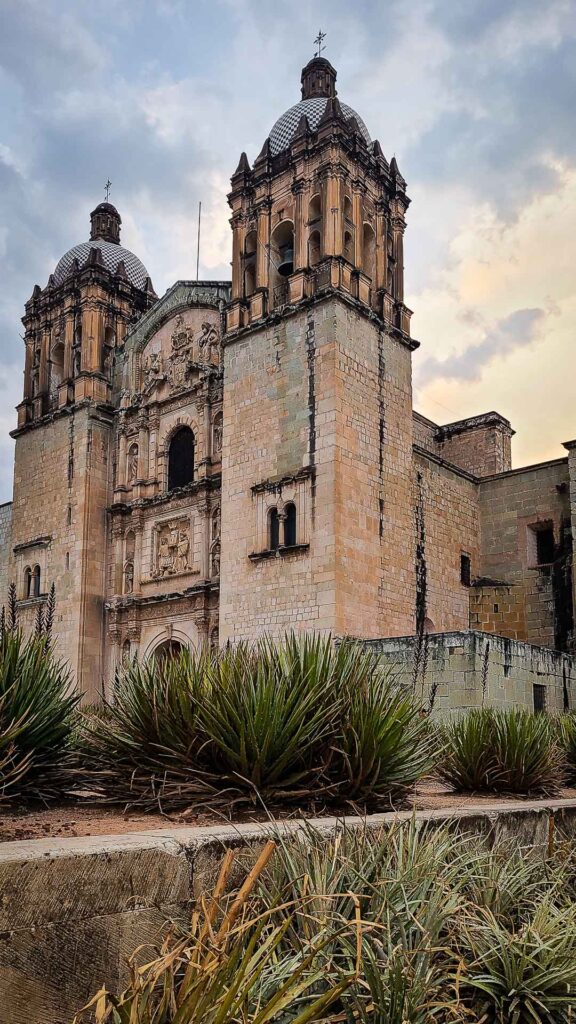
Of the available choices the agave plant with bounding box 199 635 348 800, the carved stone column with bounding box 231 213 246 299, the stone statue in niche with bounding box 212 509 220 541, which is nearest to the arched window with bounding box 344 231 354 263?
the carved stone column with bounding box 231 213 246 299

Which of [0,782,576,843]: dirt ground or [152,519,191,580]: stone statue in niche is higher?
[152,519,191,580]: stone statue in niche

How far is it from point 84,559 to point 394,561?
8740 mm

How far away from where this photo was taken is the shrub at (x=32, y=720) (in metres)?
5.00

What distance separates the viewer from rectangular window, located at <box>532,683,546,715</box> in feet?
49.7

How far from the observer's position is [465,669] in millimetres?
13516

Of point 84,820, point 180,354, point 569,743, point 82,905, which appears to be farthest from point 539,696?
point 82,905

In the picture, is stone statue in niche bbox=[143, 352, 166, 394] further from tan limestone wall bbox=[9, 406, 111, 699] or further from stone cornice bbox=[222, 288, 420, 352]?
stone cornice bbox=[222, 288, 420, 352]

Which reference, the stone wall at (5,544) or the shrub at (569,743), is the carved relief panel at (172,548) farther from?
the shrub at (569,743)

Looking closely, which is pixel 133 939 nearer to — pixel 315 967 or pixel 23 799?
pixel 315 967

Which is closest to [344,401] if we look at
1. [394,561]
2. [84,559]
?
[394,561]

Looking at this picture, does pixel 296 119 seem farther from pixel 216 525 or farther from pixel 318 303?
pixel 216 525

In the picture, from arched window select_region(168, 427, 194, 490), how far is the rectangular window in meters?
10.9

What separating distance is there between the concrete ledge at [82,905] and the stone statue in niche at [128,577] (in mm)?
20630

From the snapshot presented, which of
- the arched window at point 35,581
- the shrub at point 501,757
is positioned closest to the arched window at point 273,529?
the arched window at point 35,581
